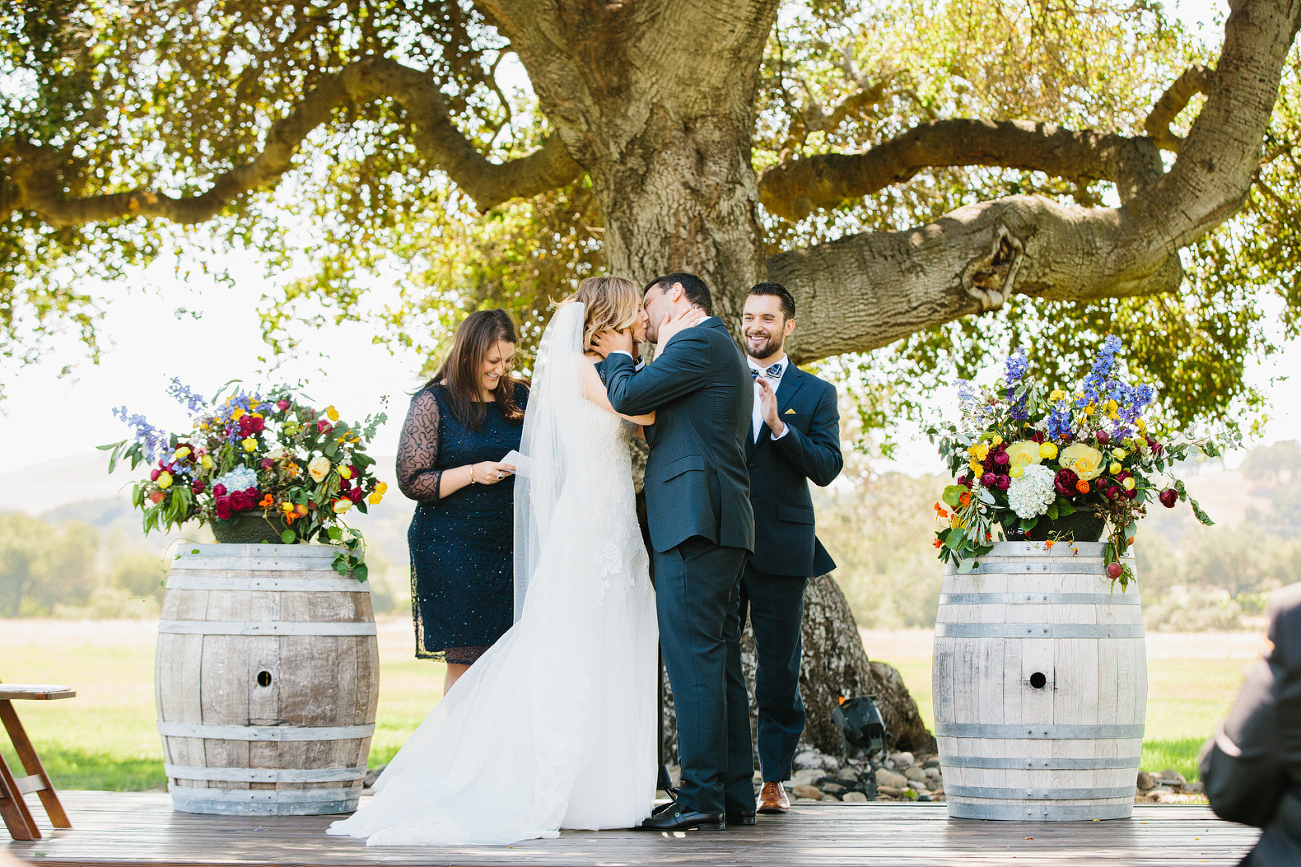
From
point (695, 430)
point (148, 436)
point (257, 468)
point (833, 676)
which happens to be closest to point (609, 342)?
point (695, 430)

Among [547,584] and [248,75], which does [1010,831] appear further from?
[248,75]

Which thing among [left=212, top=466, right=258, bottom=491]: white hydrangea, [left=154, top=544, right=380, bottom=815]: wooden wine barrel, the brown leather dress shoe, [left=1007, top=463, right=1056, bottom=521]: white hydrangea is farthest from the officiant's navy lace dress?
[left=1007, top=463, right=1056, bottom=521]: white hydrangea

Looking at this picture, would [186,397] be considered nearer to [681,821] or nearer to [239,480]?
[239,480]

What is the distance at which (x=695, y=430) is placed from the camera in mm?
4211

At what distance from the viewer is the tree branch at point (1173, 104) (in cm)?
884

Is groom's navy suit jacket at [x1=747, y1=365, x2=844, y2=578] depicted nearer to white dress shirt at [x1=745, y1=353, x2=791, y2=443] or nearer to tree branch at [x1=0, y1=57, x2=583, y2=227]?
white dress shirt at [x1=745, y1=353, x2=791, y2=443]

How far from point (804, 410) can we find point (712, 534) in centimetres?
104

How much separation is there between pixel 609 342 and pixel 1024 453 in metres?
1.70

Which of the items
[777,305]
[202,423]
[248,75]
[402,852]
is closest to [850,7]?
[248,75]

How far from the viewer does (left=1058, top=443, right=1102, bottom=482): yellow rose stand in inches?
176

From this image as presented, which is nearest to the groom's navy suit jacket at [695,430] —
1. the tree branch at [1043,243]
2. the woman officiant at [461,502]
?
the woman officiant at [461,502]

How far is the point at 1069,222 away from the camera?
7.99 metres

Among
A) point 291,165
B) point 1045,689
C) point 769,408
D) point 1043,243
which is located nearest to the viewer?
point 1045,689

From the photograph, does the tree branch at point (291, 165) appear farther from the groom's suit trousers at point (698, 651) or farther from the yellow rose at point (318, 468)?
the groom's suit trousers at point (698, 651)
